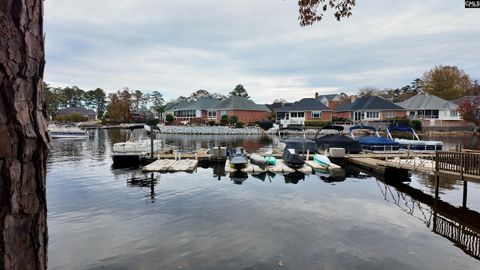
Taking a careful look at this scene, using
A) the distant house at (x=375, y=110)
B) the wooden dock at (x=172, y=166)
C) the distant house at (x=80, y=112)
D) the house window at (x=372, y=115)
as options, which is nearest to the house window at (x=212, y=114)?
the distant house at (x=375, y=110)

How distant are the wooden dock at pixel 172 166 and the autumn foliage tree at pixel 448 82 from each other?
8295 centimetres

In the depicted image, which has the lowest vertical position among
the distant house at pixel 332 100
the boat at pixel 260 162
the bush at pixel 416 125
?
the boat at pixel 260 162

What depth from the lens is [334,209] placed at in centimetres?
1325

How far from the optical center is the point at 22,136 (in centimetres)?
168

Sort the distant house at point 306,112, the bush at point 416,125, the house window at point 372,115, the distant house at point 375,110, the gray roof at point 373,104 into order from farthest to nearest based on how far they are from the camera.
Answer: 1. the distant house at point 306,112
2. the house window at point 372,115
3. the gray roof at point 373,104
4. the distant house at point 375,110
5. the bush at point 416,125

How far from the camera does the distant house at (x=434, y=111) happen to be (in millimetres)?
66500

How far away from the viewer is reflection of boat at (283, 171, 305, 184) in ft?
61.3

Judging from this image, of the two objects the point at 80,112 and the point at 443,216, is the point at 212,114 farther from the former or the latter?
the point at 443,216

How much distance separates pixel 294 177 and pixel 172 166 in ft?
25.7

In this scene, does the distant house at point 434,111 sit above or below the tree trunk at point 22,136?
above

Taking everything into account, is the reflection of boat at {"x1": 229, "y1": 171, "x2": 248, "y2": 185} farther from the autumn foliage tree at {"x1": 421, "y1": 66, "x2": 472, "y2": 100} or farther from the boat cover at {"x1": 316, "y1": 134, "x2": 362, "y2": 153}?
the autumn foliage tree at {"x1": 421, "y1": 66, "x2": 472, "y2": 100}

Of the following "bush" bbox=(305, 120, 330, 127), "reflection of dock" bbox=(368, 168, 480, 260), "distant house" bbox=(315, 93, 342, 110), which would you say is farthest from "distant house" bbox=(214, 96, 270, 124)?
"reflection of dock" bbox=(368, 168, 480, 260)

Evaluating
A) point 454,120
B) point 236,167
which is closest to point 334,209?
point 236,167

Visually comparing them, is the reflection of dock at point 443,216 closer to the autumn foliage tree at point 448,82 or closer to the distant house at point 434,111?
the distant house at point 434,111
